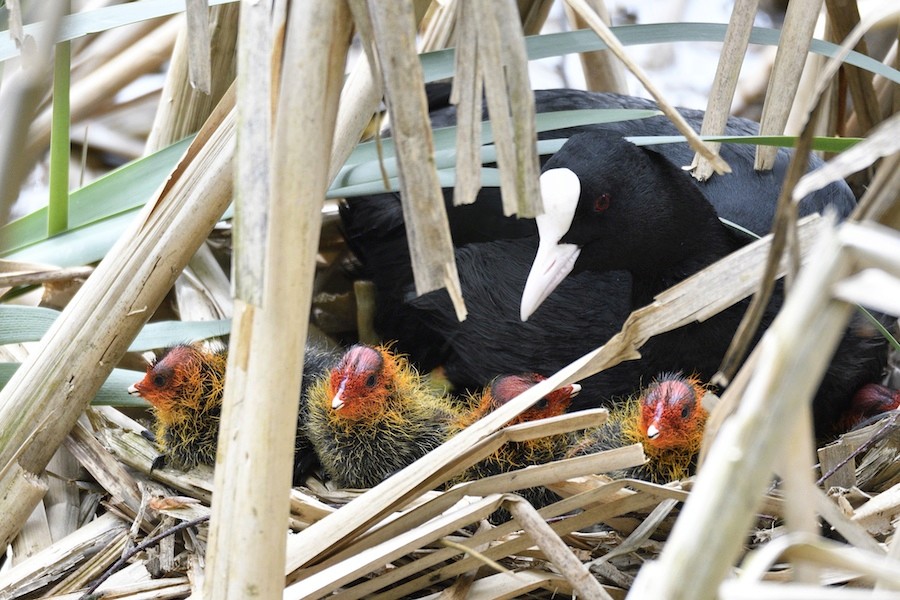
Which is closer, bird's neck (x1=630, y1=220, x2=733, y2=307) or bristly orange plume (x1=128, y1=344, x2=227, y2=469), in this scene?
bristly orange plume (x1=128, y1=344, x2=227, y2=469)

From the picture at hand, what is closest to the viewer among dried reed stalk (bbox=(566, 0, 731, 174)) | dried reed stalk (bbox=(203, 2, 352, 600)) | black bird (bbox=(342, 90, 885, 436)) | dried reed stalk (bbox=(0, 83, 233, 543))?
dried reed stalk (bbox=(203, 2, 352, 600))

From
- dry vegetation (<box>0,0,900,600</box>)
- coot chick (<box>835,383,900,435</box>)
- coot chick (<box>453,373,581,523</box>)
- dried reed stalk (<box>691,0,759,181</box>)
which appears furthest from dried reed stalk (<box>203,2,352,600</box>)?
coot chick (<box>835,383,900,435</box>)

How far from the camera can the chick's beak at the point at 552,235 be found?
1.79 m

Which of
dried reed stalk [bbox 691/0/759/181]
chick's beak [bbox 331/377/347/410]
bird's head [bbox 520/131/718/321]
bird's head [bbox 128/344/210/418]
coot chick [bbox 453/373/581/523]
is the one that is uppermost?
dried reed stalk [bbox 691/0/759/181]

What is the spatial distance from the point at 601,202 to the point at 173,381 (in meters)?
0.85

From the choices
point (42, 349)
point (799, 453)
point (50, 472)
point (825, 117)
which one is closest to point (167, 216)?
point (42, 349)

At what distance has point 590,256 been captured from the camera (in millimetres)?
1962

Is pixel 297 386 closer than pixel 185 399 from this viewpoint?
Yes

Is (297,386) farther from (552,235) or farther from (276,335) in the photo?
(552,235)

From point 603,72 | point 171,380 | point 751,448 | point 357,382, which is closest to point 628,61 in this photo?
point 751,448

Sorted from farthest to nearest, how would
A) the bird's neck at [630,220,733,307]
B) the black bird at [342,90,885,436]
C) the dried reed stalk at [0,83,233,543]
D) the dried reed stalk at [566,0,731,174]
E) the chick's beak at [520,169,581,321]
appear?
1. the bird's neck at [630,220,733,307]
2. the black bird at [342,90,885,436]
3. the chick's beak at [520,169,581,321]
4. the dried reed stalk at [0,83,233,543]
5. the dried reed stalk at [566,0,731,174]

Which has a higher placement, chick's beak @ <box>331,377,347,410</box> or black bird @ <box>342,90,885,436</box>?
black bird @ <box>342,90,885,436</box>

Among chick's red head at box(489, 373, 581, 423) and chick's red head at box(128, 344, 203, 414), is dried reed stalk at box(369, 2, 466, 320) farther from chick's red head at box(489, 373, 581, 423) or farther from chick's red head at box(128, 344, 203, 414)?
Answer: chick's red head at box(128, 344, 203, 414)

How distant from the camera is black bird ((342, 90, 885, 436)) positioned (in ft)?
6.22
